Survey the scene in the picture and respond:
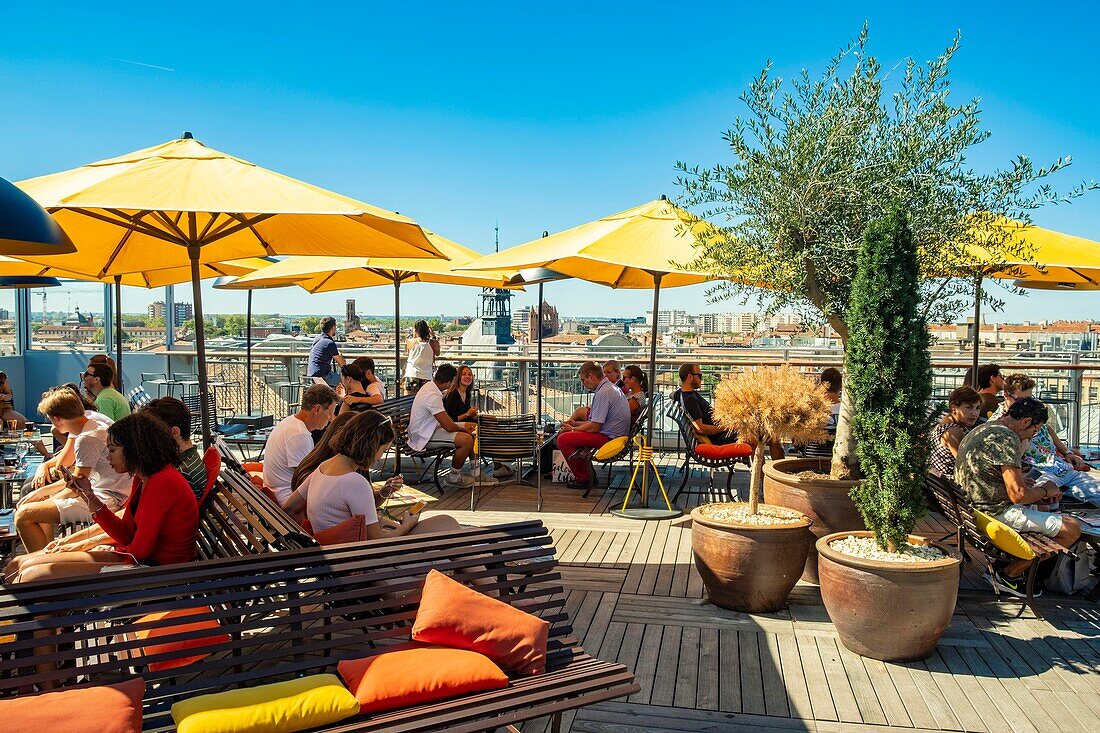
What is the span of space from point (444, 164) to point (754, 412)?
25367 mm

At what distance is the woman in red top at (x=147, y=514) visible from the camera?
322 centimetres

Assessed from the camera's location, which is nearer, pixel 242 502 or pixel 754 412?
pixel 242 502

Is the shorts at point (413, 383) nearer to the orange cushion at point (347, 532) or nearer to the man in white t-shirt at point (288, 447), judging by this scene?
the man in white t-shirt at point (288, 447)

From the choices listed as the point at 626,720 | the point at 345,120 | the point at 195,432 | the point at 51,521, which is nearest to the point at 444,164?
the point at 345,120

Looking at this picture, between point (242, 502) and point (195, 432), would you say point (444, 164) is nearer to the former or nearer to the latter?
point (195, 432)

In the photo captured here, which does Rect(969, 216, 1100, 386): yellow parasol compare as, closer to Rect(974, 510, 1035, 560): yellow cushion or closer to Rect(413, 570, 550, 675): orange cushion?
Rect(974, 510, 1035, 560): yellow cushion

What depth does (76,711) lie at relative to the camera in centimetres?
208

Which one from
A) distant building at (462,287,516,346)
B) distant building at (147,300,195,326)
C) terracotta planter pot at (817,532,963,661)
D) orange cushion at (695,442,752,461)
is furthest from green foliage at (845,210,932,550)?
distant building at (462,287,516,346)

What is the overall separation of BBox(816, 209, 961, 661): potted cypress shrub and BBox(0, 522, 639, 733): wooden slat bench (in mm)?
1465

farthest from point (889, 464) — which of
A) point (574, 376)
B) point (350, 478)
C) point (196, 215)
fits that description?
point (574, 376)

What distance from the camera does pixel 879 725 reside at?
116 inches

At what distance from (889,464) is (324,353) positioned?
24.3 ft

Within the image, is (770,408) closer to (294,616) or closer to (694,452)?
(694,452)

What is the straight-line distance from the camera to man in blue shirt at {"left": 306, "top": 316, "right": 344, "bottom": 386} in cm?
951
